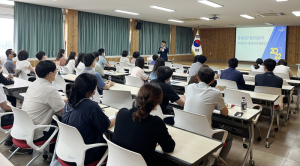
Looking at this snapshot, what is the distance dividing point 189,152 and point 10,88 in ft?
10.3

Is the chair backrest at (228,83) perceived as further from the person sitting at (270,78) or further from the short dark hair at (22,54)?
the short dark hair at (22,54)

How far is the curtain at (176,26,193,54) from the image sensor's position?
17127 millimetres

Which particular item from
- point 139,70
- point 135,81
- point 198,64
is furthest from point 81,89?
point 198,64

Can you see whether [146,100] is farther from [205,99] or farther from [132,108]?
[205,99]

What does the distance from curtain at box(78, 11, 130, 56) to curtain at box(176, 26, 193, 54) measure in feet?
17.5

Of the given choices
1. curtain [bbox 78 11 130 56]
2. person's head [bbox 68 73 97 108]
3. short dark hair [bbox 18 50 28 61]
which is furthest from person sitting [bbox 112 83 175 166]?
curtain [bbox 78 11 130 56]

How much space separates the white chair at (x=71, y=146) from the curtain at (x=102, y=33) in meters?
9.03

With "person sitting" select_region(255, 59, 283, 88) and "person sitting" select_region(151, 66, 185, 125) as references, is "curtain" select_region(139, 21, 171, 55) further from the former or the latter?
"person sitting" select_region(151, 66, 185, 125)

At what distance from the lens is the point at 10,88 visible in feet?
12.3

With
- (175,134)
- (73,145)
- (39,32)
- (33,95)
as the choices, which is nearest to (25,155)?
(33,95)

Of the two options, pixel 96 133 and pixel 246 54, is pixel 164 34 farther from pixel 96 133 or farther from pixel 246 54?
pixel 96 133

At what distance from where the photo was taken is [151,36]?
14.5 m

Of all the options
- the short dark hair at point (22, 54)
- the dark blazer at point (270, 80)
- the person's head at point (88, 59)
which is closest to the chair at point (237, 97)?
the dark blazer at point (270, 80)

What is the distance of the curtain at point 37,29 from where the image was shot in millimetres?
8555
